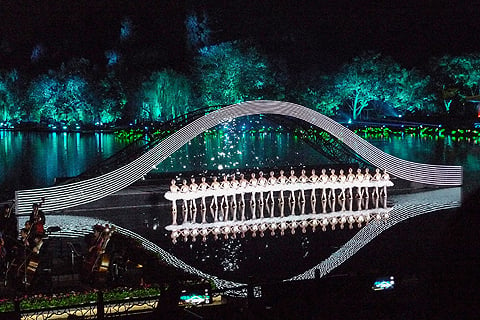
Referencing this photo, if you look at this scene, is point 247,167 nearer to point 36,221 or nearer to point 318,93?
point 36,221

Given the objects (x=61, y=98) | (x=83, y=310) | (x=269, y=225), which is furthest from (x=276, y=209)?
(x=61, y=98)

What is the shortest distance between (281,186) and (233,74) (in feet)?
89.8

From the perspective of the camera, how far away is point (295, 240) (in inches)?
559

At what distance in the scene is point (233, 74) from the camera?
1752 inches

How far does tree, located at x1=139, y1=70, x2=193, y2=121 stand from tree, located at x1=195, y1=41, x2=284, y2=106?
66.6 inches

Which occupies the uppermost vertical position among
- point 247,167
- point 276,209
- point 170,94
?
point 170,94

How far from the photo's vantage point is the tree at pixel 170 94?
4694 cm

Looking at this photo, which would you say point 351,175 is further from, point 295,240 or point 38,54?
point 38,54

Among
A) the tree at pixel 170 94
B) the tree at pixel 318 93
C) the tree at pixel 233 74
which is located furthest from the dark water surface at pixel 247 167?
the tree at pixel 318 93

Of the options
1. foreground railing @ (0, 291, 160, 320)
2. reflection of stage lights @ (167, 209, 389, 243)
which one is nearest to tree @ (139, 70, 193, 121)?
reflection of stage lights @ (167, 209, 389, 243)

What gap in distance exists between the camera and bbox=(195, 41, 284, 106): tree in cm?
4450

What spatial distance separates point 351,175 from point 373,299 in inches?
489

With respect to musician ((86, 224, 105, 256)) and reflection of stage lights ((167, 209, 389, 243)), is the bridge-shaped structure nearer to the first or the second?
reflection of stage lights ((167, 209, 389, 243))

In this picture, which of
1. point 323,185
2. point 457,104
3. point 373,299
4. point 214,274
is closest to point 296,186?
point 323,185
